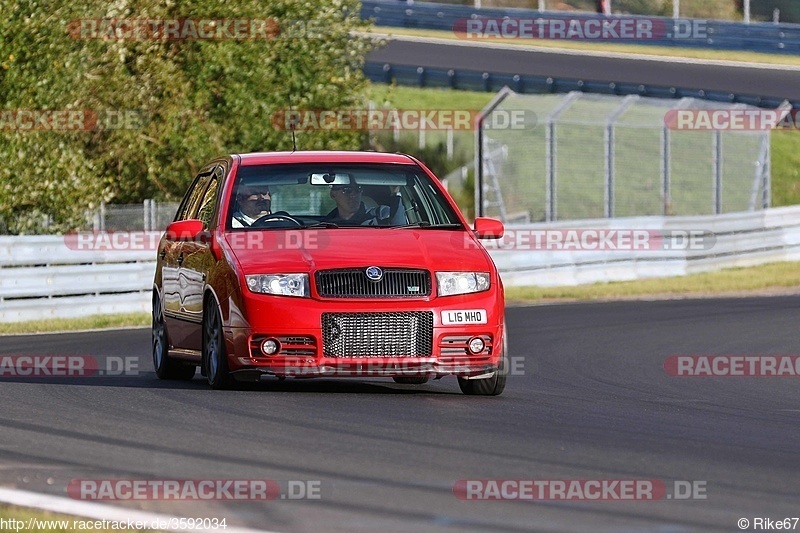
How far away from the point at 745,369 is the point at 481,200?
583 inches

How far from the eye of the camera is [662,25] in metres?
45.2

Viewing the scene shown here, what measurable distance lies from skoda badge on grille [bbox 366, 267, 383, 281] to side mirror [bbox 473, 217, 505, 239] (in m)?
1.28

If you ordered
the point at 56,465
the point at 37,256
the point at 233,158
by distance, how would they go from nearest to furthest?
1. the point at 56,465
2. the point at 233,158
3. the point at 37,256

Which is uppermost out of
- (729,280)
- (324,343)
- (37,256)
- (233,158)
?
(233,158)

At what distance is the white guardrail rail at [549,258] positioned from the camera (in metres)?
20.8

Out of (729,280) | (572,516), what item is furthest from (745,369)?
(729,280)

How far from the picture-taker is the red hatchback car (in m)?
10.3

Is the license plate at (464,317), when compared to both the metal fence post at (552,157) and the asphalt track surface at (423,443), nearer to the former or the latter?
the asphalt track surface at (423,443)

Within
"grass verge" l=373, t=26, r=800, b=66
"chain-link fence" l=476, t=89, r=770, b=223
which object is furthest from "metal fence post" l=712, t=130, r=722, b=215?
"grass verge" l=373, t=26, r=800, b=66

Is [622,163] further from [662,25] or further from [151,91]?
[151,91]

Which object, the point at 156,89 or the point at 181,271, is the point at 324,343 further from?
the point at 156,89

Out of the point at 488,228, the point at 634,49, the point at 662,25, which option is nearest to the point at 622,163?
the point at 662,25

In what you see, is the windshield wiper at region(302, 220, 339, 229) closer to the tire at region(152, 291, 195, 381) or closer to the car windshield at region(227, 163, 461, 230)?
the car windshield at region(227, 163, 461, 230)

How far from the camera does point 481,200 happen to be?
2884 centimetres
